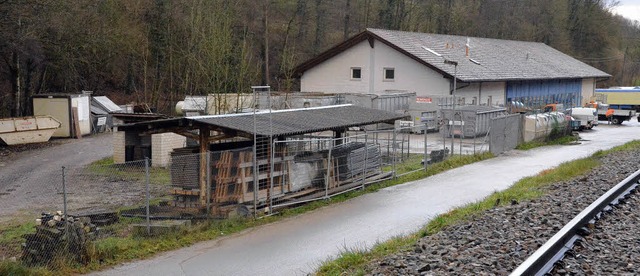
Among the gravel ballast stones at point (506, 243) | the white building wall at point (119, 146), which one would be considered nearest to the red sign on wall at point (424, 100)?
the white building wall at point (119, 146)

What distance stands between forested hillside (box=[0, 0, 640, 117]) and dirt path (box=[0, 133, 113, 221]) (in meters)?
4.87

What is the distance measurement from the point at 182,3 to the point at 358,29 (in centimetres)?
2555

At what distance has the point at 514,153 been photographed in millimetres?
30375

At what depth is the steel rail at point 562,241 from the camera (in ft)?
26.3

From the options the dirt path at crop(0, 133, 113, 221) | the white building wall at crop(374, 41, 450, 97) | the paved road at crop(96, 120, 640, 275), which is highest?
the white building wall at crop(374, 41, 450, 97)

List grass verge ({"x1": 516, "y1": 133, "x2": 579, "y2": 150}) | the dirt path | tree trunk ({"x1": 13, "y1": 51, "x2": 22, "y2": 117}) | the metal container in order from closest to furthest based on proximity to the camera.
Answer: the dirt path, the metal container, grass verge ({"x1": 516, "y1": 133, "x2": 579, "y2": 150}), tree trunk ({"x1": 13, "y1": 51, "x2": 22, "y2": 117})

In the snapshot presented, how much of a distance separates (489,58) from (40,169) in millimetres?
35930

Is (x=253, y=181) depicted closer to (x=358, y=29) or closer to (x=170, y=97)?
(x=170, y=97)

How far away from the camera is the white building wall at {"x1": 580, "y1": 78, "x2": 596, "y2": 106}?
63438 mm

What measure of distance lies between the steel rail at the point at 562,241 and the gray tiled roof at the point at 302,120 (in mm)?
7024

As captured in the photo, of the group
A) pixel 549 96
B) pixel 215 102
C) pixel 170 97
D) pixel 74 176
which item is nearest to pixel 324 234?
pixel 74 176

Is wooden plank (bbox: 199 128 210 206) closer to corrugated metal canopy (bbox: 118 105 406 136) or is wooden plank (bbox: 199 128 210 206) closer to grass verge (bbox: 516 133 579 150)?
corrugated metal canopy (bbox: 118 105 406 136)

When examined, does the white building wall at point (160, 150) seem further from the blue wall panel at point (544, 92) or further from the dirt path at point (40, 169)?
the blue wall panel at point (544, 92)

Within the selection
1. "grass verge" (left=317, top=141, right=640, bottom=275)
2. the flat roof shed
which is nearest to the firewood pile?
the flat roof shed
